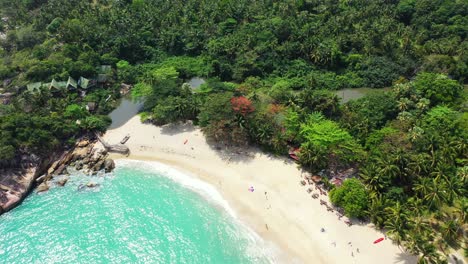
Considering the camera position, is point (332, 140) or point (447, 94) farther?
point (447, 94)

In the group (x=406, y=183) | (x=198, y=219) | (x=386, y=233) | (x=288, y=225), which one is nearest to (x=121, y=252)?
(x=198, y=219)

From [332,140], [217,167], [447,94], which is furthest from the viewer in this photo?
[447,94]

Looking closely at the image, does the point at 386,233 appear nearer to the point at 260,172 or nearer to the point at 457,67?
the point at 260,172

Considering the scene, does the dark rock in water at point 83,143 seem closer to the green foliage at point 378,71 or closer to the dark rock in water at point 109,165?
the dark rock in water at point 109,165

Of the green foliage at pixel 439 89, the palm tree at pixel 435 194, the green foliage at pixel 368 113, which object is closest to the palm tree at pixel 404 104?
the green foliage at pixel 368 113

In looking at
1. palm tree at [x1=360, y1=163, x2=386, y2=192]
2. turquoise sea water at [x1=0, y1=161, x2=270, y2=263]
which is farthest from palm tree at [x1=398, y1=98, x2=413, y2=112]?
turquoise sea water at [x1=0, y1=161, x2=270, y2=263]

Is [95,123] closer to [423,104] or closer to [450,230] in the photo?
[450,230]
